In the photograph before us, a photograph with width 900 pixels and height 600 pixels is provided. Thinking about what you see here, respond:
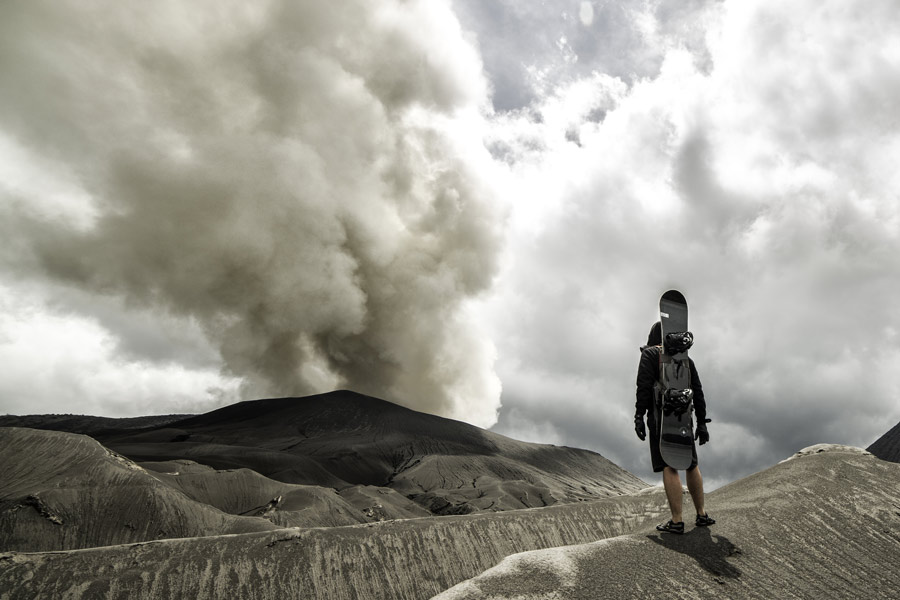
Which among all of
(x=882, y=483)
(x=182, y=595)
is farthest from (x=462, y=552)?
(x=882, y=483)

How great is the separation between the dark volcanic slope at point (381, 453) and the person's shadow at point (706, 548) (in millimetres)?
55589

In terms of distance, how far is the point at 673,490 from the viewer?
20.3ft

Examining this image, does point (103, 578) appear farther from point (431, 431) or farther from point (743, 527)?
point (431, 431)

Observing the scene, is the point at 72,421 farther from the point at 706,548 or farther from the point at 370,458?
the point at 706,548

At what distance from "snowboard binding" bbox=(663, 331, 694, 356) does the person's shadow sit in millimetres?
1970

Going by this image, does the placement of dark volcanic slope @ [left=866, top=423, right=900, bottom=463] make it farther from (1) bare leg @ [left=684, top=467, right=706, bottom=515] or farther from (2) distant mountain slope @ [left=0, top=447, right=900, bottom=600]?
(1) bare leg @ [left=684, top=467, right=706, bottom=515]

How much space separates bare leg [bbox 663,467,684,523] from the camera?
19.9 feet

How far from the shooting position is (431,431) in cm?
11906

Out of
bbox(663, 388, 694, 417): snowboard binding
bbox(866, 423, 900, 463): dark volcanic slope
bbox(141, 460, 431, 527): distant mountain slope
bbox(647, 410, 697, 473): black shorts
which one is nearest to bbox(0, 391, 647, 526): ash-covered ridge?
bbox(141, 460, 431, 527): distant mountain slope

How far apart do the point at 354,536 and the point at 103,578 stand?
3.08 metres

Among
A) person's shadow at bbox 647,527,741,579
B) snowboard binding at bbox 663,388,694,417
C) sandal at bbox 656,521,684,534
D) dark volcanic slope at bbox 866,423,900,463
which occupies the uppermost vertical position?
dark volcanic slope at bbox 866,423,900,463

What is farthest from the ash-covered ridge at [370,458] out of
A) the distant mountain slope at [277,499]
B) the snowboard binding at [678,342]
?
the snowboard binding at [678,342]

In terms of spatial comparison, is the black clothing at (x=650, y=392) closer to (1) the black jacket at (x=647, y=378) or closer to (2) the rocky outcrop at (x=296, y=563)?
(1) the black jacket at (x=647, y=378)

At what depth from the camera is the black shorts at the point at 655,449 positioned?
6.34 m
